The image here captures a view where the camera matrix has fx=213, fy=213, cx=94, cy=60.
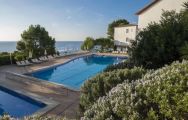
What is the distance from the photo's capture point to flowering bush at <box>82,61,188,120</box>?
11.2 ft

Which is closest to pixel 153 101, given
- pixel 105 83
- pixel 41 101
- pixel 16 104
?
pixel 105 83

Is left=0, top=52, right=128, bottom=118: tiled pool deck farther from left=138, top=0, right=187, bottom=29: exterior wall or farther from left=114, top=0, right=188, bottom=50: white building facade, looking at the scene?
left=138, top=0, right=187, bottom=29: exterior wall

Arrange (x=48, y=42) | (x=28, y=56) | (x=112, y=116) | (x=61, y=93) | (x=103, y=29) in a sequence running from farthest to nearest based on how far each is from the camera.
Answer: (x=103, y=29)
(x=48, y=42)
(x=28, y=56)
(x=61, y=93)
(x=112, y=116)

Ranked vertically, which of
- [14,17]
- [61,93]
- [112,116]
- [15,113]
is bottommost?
[15,113]

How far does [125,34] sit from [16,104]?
118 feet

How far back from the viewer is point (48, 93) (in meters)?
13.3

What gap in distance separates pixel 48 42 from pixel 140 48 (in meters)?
24.8

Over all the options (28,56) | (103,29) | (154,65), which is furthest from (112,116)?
(103,29)

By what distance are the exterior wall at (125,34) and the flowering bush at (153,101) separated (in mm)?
40610

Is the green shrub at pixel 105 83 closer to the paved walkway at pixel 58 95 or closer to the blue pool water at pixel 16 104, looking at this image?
the paved walkway at pixel 58 95

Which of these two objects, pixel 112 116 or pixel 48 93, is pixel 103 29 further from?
pixel 112 116

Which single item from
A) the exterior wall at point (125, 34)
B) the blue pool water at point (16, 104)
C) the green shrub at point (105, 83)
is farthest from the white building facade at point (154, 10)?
the exterior wall at point (125, 34)

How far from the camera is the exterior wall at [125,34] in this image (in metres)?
44.8

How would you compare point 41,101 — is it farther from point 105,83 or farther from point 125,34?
point 125,34
